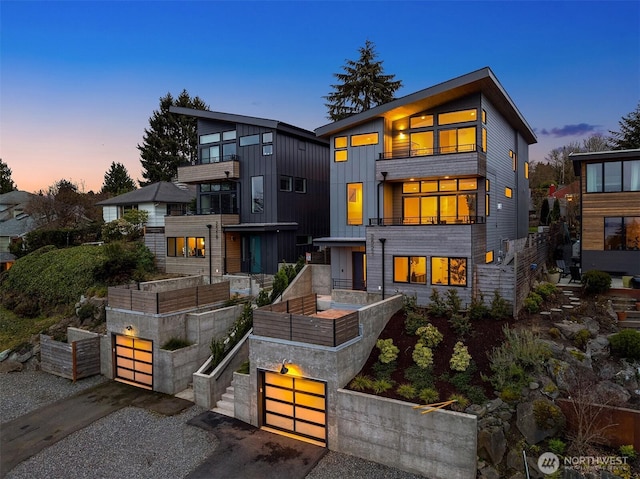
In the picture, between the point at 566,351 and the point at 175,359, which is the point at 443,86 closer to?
the point at 566,351

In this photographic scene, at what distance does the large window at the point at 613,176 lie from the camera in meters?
18.5

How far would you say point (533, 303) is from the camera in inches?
573

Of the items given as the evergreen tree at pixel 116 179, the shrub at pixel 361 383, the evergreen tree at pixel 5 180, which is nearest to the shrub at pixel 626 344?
the shrub at pixel 361 383

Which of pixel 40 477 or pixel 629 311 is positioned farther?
pixel 629 311

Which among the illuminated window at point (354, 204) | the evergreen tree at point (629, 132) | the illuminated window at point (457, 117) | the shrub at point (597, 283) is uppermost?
the evergreen tree at point (629, 132)

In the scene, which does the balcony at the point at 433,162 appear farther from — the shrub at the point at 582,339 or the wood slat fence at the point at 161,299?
the wood slat fence at the point at 161,299

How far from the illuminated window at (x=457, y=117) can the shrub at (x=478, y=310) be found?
866cm

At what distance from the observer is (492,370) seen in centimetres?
1108

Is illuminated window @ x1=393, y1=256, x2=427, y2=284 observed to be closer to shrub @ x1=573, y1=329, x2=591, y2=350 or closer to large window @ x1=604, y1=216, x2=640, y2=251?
shrub @ x1=573, y1=329, x2=591, y2=350

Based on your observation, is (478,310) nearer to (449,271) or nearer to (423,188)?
(449,271)

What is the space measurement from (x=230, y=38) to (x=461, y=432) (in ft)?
83.5

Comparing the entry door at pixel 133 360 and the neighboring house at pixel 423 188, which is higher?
the neighboring house at pixel 423 188

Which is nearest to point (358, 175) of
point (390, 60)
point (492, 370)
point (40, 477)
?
point (492, 370)

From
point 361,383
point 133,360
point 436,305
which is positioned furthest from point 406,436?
point 133,360
